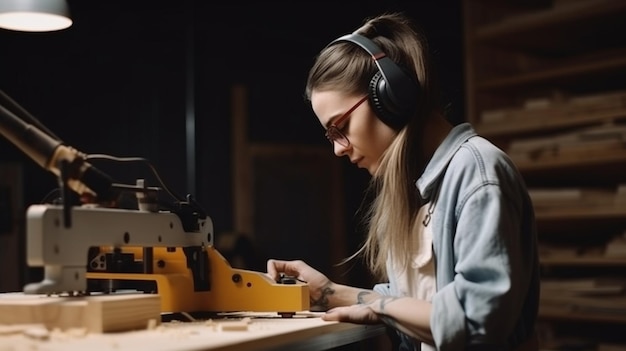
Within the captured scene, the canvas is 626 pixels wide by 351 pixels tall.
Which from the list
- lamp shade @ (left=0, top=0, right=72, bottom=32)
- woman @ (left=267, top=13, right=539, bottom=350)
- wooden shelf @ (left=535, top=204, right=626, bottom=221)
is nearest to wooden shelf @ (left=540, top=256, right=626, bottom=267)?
wooden shelf @ (left=535, top=204, right=626, bottom=221)

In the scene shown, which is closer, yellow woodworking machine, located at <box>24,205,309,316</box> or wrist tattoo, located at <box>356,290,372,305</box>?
yellow woodworking machine, located at <box>24,205,309,316</box>

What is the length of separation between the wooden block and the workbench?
0.8 inches

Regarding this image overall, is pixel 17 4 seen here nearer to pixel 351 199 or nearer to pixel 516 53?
pixel 516 53

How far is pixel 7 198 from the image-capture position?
380cm

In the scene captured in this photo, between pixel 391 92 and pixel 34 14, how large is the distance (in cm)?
108

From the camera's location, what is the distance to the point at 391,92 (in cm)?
175

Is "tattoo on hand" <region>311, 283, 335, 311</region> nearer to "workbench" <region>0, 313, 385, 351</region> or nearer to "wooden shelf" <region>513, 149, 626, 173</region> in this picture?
"workbench" <region>0, 313, 385, 351</region>

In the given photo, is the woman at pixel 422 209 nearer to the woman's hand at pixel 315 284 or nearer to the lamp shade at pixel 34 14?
the woman's hand at pixel 315 284

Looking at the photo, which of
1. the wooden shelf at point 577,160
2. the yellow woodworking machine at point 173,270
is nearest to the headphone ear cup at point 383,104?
the yellow woodworking machine at point 173,270

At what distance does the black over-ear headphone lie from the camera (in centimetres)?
176

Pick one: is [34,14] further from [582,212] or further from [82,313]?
[582,212]

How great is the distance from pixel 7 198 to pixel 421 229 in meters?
2.60

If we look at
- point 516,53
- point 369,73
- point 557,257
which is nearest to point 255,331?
point 369,73

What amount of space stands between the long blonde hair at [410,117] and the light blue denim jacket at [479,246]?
0.06 m
